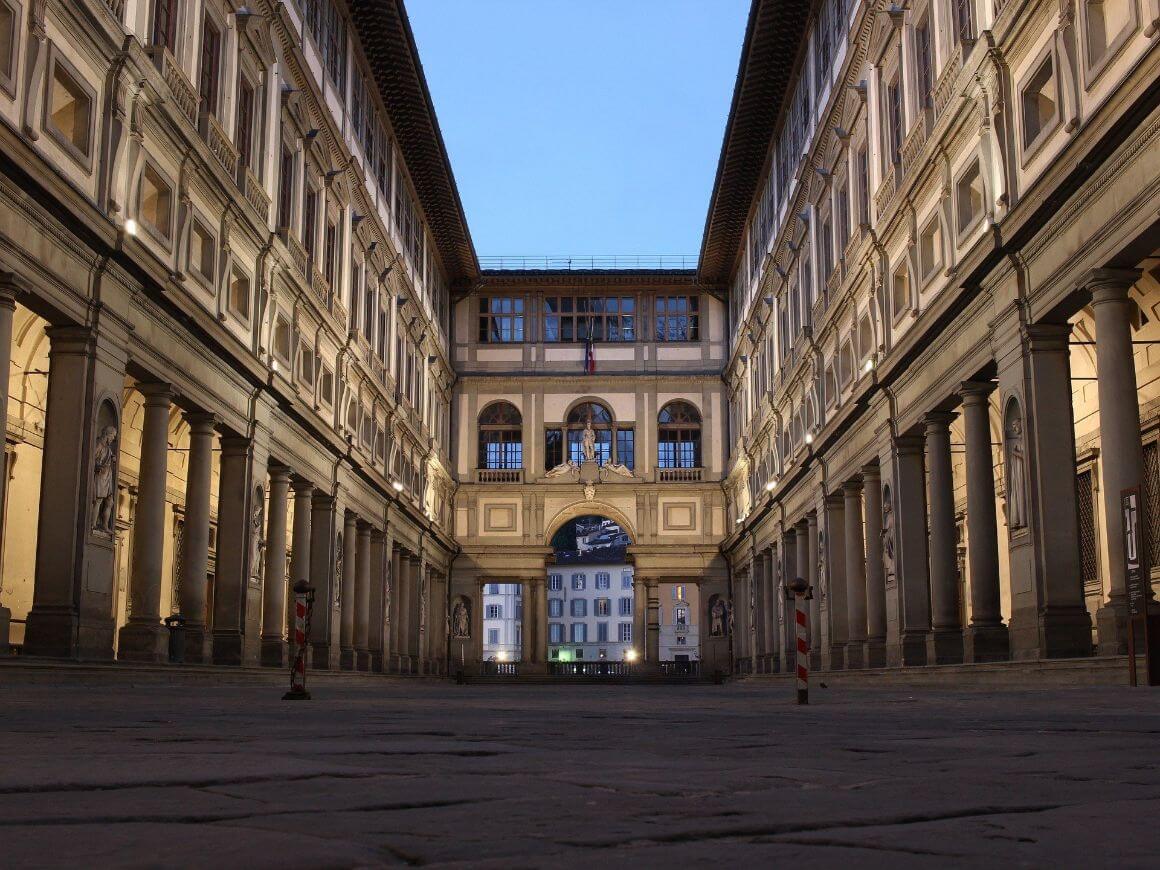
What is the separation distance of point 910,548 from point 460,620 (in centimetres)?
3506

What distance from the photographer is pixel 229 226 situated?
29344 millimetres

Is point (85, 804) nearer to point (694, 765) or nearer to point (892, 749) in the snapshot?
point (694, 765)

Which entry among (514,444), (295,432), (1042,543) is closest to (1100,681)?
(1042,543)

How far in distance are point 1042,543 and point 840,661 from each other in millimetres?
16102

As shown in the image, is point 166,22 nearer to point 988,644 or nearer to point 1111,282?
point 1111,282

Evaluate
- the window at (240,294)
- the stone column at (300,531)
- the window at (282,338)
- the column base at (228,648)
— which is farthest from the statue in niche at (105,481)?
the stone column at (300,531)

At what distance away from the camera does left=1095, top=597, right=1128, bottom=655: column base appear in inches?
699

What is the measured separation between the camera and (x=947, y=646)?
27.5 meters

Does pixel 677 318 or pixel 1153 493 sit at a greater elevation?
pixel 677 318

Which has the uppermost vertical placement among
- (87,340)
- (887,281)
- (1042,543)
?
(887,281)

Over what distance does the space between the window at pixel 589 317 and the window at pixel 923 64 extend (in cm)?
3430

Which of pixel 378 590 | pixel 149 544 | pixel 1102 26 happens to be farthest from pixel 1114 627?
pixel 378 590

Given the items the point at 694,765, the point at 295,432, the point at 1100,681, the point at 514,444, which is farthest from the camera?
the point at 514,444

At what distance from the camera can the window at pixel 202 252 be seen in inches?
1088
